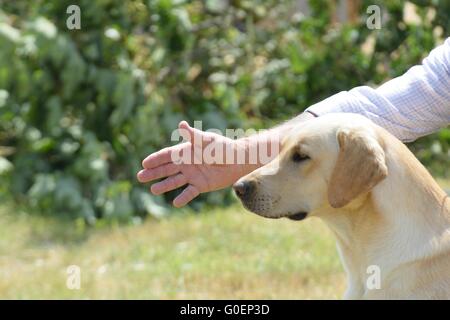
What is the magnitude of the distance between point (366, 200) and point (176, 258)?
111 inches

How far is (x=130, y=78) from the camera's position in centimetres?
682

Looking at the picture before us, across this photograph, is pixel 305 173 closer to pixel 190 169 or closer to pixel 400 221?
pixel 400 221

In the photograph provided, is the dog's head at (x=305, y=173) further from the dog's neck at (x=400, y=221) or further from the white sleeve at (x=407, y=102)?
the white sleeve at (x=407, y=102)

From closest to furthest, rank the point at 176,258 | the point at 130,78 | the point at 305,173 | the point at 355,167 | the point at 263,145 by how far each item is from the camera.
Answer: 1. the point at 355,167
2. the point at 305,173
3. the point at 263,145
4. the point at 176,258
5. the point at 130,78

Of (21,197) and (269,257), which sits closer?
(269,257)

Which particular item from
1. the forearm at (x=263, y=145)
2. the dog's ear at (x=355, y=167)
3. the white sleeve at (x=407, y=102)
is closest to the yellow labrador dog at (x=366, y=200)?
the dog's ear at (x=355, y=167)

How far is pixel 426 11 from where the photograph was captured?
7.43m

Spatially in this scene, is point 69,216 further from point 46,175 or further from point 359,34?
point 359,34

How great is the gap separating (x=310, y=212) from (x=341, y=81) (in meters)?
4.71

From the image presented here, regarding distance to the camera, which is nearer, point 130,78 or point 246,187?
point 246,187

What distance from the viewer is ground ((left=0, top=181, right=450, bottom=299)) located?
5.18 m

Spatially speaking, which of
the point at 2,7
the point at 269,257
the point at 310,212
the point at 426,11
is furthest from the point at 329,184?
the point at 2,7

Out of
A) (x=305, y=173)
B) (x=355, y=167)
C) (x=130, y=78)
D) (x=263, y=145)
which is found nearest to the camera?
(x=355, y=167)

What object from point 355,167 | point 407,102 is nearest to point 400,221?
point 355,167
